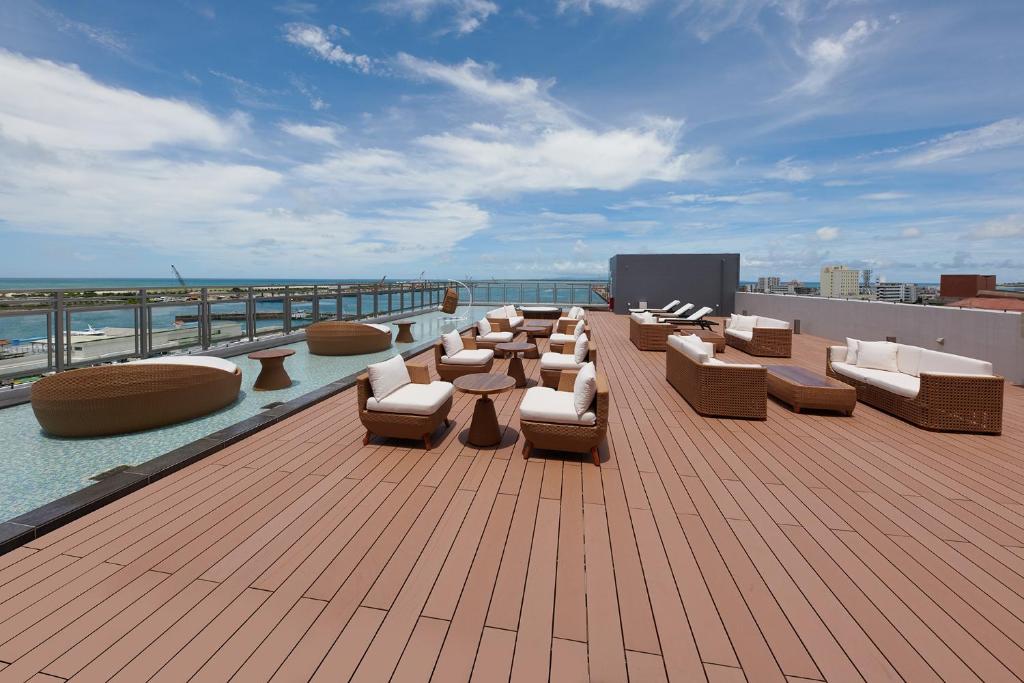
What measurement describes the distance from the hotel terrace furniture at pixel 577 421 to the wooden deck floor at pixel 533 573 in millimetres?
172

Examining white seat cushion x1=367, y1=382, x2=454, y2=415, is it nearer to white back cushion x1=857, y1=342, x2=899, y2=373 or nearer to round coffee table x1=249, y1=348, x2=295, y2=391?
round coffee table x1=249, y1=348, x2=295, y2=391

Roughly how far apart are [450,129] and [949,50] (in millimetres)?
10890

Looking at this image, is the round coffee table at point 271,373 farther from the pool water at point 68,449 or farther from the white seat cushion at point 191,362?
the white seat cushion at point 191,362

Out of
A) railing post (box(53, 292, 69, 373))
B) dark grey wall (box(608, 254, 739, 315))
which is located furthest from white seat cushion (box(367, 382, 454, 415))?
dark grey wall (box(608, 254, 739, 315))

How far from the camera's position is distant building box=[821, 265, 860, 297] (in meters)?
10.4

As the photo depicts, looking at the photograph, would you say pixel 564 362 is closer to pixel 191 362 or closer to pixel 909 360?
pixel 909 360

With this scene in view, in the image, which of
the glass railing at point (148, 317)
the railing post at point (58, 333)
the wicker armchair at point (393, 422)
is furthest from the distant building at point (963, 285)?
the railing post at point (58, 333)

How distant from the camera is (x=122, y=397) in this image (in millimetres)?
3807

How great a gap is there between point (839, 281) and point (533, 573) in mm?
12271

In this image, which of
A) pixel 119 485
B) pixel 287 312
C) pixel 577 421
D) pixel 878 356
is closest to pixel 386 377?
pixel 577 421

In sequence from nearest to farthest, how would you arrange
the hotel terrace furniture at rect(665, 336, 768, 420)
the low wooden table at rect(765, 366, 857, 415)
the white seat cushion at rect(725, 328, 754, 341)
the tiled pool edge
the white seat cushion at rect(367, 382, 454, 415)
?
the tiled pool edge → the white seat cushion at rect(367, 382, 454, 415) → the hotel terrace furniture at rect(665, 336, 768, 420) → the low wooden table at rect(765, 366, 857, 415) → the white seat cushion at rect(725, 328, 754, 341)

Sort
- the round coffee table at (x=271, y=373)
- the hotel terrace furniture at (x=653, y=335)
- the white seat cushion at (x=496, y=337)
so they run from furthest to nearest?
the hotel terrace furniture at (x=653, y=335)
the white seat cushion at (x=496, y=337)
the round coffee table at (x=271, y=373)

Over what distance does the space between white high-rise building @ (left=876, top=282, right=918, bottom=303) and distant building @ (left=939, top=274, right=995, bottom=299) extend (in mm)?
397

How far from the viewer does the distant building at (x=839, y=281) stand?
10.4m
